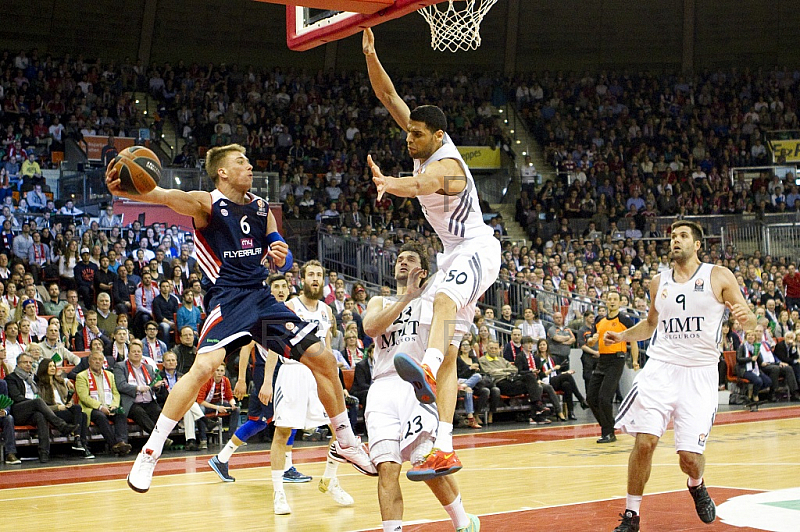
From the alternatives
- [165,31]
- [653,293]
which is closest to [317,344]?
[653,293]

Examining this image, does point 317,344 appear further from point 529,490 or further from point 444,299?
point 529,490

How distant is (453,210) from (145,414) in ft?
24.7

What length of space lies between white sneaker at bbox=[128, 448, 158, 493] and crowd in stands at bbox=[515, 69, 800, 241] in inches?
766

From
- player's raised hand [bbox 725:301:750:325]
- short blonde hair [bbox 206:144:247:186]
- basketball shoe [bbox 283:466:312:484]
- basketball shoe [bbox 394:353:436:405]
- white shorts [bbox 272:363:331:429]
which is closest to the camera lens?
basketball shoe [bbox 394:353:436:405]

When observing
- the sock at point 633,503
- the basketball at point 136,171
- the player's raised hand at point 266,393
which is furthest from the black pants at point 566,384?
the basketball at point 136,171

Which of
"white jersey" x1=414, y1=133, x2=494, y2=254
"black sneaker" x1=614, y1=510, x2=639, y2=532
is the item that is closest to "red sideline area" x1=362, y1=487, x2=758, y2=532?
"black sneaker" x1=614, y1=510, x2=639, y2=532

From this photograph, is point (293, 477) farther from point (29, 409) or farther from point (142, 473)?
point (29, 409)

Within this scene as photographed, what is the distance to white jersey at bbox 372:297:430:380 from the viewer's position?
5.66m

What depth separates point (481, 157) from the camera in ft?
91.3

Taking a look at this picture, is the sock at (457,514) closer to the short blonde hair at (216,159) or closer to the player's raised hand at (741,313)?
the player's raised hand at (741,313)

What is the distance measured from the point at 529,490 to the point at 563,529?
202cm

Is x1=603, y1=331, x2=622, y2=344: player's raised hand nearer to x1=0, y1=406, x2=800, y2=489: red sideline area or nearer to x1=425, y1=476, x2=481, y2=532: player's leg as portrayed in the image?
x1=425, y1=476, x2=481, y2=532: player's leg

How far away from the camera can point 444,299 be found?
18.5 ft

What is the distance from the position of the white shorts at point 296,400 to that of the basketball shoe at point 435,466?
328cm
